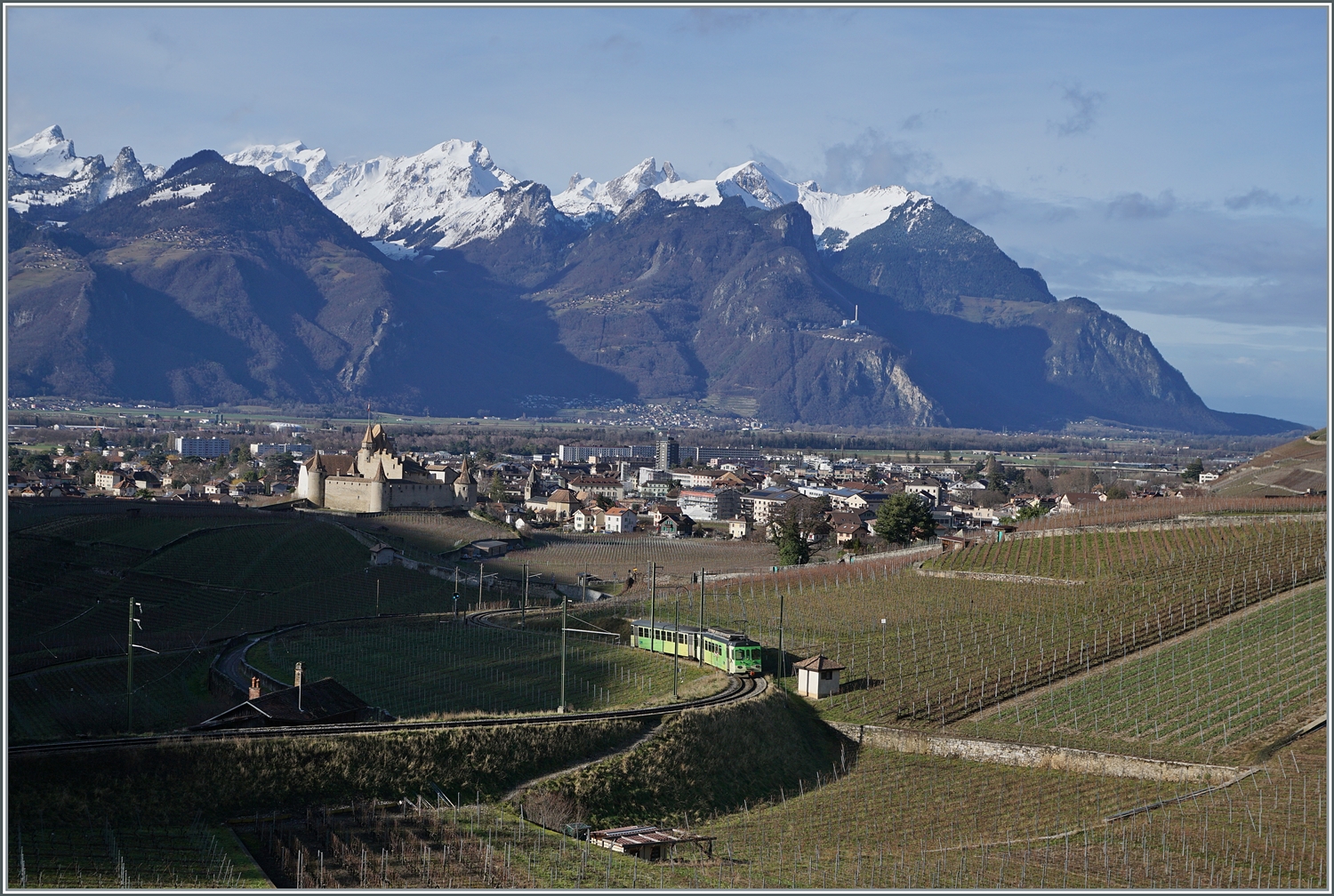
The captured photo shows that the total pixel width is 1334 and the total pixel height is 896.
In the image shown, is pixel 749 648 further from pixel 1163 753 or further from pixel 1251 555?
pixel 1251 555

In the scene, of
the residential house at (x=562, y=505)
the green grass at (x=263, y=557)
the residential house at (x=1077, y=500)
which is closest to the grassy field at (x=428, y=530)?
the green grass at (x=263, y=557)

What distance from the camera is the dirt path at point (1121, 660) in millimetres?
39000

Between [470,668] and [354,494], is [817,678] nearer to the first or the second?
[470,668]

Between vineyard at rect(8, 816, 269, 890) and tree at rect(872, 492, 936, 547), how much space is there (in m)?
59.4

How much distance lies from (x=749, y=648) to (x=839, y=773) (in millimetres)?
8747

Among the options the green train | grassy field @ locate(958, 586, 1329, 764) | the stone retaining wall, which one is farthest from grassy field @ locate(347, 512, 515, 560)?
the stone retaining wall

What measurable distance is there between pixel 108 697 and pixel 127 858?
55.7ft

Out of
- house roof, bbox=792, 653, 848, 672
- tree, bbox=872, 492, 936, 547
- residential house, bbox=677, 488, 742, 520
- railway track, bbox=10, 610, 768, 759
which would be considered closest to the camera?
railway track, bbox=10, 610, 768, 759

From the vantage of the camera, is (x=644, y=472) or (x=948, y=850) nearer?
(x=948, y=850)

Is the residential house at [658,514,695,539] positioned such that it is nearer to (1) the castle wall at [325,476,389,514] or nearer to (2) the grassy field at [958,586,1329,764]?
(1) the castle wall at [325,476,389,514]

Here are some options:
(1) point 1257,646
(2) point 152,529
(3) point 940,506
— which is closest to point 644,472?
(3) point 940,506

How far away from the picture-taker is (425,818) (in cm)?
2819

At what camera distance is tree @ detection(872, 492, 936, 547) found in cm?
8231

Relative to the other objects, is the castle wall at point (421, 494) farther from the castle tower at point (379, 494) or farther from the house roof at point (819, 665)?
the house roof at point (819, 665)
